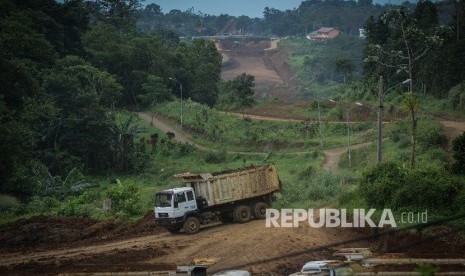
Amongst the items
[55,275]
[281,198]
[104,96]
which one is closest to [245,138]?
[104,96]

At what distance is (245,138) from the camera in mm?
66375

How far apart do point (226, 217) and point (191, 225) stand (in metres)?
2.74

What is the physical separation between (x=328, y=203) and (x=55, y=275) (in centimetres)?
1636

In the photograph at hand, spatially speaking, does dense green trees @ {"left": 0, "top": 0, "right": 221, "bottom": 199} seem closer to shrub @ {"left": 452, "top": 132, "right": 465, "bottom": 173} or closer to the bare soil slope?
shrub @ {"left": 452, "top": 132, "right": 465, "bottom": 173}

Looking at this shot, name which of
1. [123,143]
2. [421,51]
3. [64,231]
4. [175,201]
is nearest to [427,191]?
[175,201]

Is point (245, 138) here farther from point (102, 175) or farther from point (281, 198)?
point (281, 198)

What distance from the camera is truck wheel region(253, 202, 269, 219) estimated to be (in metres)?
34.4

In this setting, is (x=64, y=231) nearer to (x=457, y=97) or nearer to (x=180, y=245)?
(x=180, y=245)

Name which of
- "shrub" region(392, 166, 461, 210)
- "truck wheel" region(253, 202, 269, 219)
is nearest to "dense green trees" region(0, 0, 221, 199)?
"truck wheel" region(253, 202, 269, 219)

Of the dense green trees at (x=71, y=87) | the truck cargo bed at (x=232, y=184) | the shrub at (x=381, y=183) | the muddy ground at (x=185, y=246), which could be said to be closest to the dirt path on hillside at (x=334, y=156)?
the dense green trees at (x=71, y=87)

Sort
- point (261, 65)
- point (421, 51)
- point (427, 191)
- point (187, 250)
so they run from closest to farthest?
point (187, 250) → point (427, 191) → point (421, 51) → point (261, 65)

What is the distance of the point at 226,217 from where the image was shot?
113ft

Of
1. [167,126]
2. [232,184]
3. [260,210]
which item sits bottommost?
[167,126]

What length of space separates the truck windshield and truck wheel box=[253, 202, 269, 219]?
4.84m
